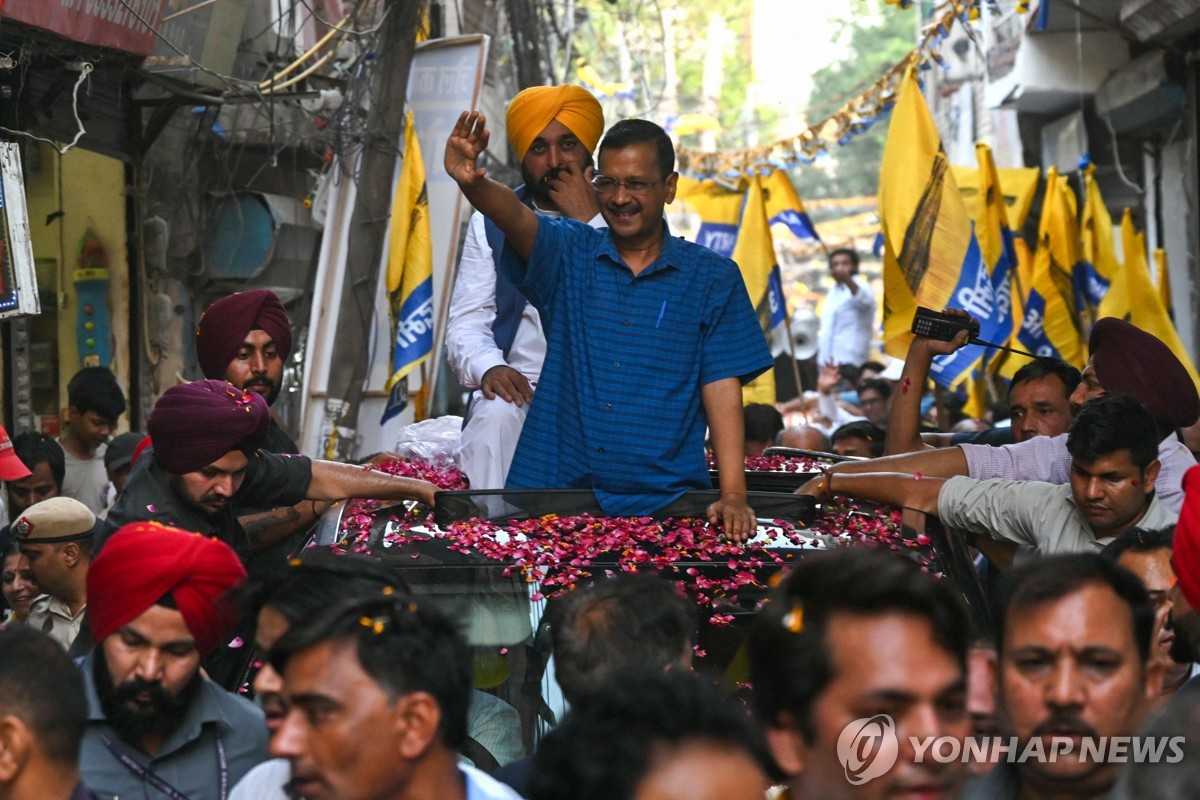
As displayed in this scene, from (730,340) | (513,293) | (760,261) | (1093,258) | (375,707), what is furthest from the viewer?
(1093,258)

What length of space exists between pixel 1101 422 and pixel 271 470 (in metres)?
2.46

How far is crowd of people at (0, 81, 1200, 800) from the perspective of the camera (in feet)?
9.03

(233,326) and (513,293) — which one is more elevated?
(513,293)

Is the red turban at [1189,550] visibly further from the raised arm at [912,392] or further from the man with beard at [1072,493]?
the raised arm at [912,392]

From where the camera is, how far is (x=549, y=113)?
6.11 metres

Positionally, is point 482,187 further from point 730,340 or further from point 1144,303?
point 1144,303

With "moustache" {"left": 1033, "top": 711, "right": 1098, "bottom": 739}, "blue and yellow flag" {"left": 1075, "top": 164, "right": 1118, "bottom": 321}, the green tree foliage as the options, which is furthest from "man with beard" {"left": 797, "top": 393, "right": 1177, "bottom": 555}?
the green tree foliage

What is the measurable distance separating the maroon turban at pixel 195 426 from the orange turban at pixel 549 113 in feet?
6.65

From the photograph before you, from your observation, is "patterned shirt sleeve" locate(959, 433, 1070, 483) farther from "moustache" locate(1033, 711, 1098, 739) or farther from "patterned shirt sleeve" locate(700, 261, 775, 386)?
"moustache" locate(1033, 711, 1098, 739)

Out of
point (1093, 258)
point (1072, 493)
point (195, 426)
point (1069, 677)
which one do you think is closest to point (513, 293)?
point (195, 426)

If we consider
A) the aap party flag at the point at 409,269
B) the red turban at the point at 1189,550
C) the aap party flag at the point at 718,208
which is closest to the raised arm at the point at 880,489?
the red turban at the point at 1189,550

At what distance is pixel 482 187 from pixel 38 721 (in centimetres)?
217

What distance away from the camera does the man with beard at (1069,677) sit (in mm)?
2967

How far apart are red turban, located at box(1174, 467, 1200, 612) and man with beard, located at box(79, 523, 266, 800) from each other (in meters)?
2.15
